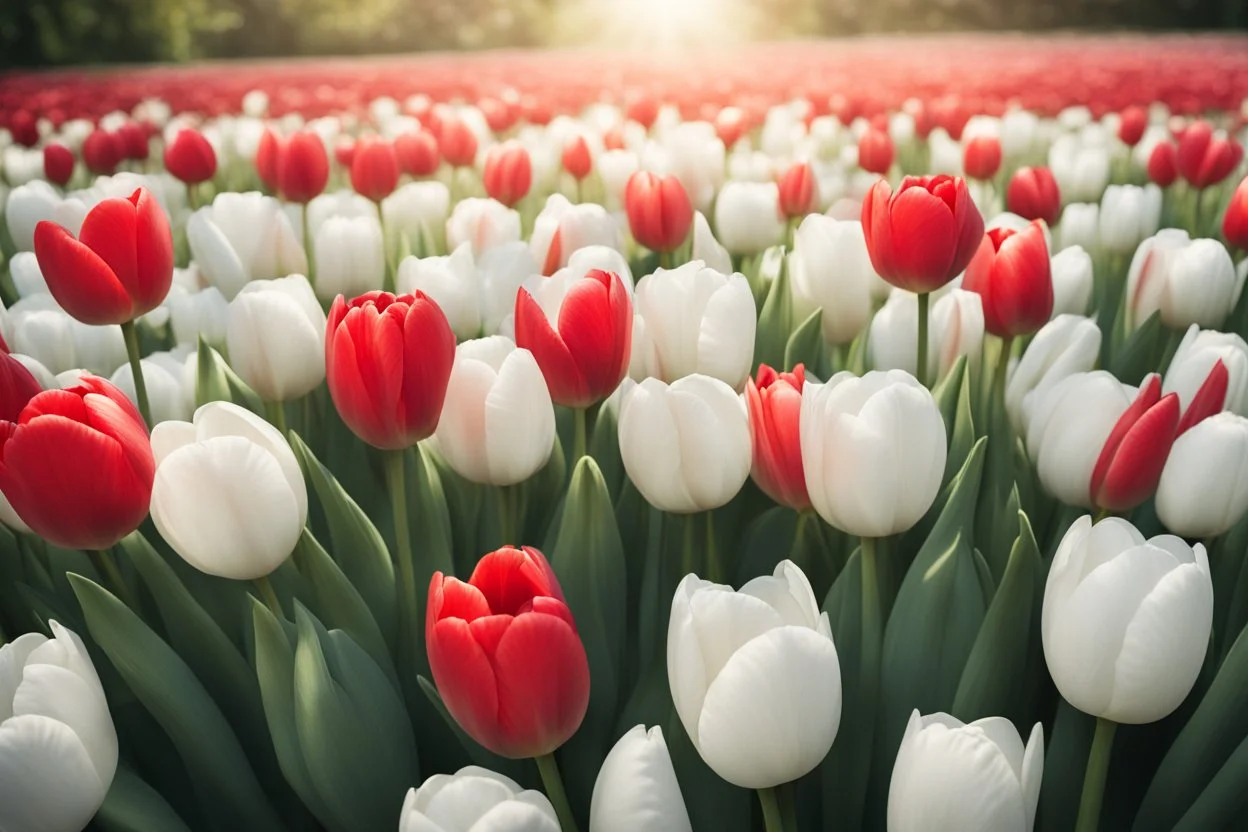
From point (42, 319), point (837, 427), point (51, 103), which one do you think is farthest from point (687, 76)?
point (837, 427)

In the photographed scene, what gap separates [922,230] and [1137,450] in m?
0.38

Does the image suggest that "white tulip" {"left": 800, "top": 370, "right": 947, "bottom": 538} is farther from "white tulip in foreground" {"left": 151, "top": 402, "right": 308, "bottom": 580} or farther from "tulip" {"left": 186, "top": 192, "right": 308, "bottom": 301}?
"tulip" {"left": 186, "top": 192, "right": 308, "bottom": 301}

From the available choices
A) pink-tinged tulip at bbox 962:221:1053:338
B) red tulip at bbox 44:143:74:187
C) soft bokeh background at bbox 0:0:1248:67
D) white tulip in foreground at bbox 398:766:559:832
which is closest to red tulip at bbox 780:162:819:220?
pink-tinged tulip at bbox 962:221:1053:338

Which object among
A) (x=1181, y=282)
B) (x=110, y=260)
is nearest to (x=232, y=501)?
(x=110, y=260)

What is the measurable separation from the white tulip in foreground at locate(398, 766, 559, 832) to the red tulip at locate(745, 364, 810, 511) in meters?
0.43

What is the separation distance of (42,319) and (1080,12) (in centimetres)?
3469

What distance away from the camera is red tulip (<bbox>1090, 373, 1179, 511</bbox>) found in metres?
1.03

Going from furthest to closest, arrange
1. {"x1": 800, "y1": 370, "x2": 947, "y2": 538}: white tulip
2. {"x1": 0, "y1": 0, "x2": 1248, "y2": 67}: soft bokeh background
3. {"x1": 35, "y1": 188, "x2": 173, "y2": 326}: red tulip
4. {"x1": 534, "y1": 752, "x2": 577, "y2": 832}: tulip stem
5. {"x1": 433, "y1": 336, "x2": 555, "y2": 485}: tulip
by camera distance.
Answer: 1. {"x1": 0, "y1": 0, "x2": 1248, "y2": 67}: soft bokeh background
2. {"x1": 35, "y1": 188, "x2": 173, "y2": 326}: red tulip
3. {"x1": 433, "y1": 336, "x2": 555, "y2": 485}: tulip
4. {"x1": 800, "y1": 370, "x2": 947, "y2": 538}: white tulip
5. {"x1": 534, "y1": 752, "x2": 577, "y2": 832}: tulip stem

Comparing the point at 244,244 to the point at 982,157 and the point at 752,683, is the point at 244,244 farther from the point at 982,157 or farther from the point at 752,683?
the point at 982,157

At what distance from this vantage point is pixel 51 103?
6297 mm

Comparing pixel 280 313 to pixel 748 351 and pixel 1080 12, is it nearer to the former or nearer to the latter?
pixel 748 351

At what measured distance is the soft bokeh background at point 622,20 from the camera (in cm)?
2817

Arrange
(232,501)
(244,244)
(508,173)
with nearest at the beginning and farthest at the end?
(232,501), (244,244), (508,173)

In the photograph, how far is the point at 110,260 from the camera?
4.28ft
